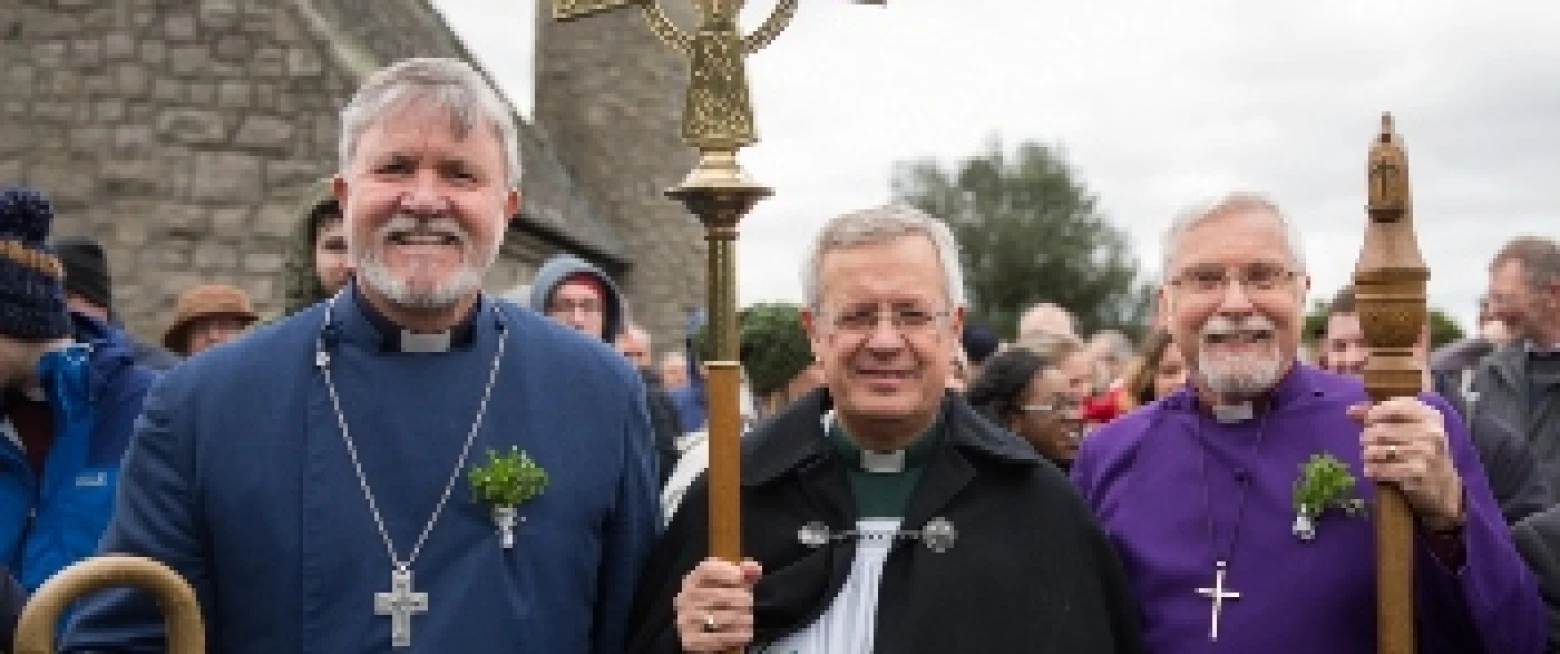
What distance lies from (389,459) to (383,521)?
13 cm

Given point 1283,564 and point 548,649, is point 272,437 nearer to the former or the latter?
point 548,649

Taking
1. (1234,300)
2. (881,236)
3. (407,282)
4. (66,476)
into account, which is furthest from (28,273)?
(1234,300)

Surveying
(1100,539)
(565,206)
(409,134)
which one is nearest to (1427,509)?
(1100,539)

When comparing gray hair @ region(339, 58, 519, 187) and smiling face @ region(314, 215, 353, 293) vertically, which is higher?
gray hair @ region(339, 58, 519, 187)

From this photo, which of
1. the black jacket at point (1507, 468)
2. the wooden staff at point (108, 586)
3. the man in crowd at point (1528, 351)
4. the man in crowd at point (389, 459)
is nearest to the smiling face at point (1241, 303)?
the black jacket at point (1507, 468)

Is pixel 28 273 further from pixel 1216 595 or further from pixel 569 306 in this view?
pixel 1216 595

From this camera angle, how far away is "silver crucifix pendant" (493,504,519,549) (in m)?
3.41

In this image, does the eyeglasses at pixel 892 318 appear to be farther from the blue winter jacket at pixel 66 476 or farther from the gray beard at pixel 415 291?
the blue winter jacket at pixel 66 476

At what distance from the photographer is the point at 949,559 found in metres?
3.77

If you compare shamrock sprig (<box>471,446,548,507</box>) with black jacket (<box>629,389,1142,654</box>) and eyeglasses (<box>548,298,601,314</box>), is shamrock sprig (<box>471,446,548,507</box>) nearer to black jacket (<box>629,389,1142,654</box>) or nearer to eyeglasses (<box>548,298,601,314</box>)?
black jacket (<box>629,389,1142,654</box>)

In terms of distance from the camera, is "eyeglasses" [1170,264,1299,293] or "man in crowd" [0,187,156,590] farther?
"man in crowd" [0,187,156,590]

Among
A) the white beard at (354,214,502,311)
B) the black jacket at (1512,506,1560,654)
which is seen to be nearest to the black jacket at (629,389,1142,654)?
the white beard at (354,214,502,311)

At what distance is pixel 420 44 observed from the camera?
16.8 m

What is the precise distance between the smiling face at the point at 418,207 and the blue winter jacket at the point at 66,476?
1.35m
